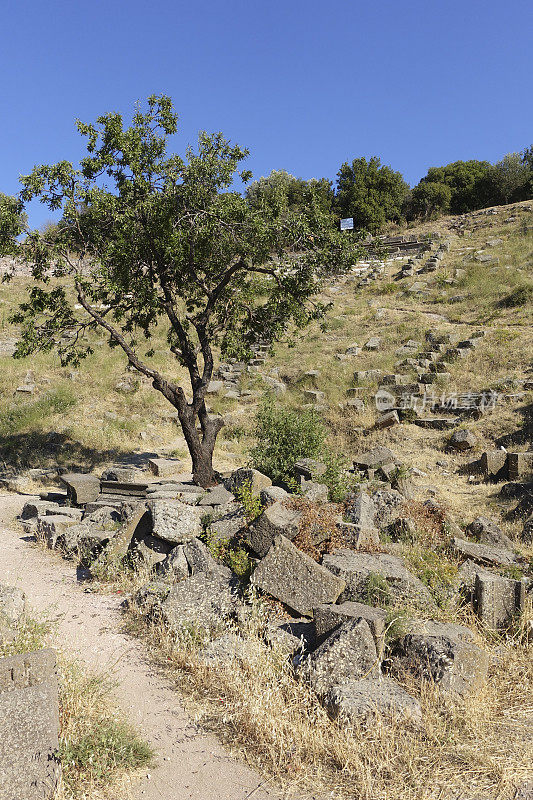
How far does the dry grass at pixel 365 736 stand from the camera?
409 cm

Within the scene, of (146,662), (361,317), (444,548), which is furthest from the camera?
(361,317)

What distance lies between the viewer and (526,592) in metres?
6.45

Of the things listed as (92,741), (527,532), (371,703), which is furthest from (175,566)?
(527,532)

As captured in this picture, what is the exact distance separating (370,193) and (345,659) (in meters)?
47.1

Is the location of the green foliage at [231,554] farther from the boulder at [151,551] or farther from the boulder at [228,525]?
the boulder at [151,551]

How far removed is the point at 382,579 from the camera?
Answer: 6.27 meters

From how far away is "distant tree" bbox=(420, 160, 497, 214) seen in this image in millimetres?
47438

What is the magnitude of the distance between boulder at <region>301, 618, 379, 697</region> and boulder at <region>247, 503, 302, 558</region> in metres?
1.88

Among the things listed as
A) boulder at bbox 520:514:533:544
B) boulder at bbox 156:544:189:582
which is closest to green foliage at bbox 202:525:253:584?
boulder at bbox 156:544:189:582

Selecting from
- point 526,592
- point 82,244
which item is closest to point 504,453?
point 526,592

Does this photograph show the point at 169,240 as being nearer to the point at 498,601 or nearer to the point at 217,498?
the point at 217,498

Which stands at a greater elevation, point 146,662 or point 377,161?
point 377,161

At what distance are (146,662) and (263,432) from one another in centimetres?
720

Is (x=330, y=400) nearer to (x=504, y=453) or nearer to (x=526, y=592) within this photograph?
(x=504, y=453)
